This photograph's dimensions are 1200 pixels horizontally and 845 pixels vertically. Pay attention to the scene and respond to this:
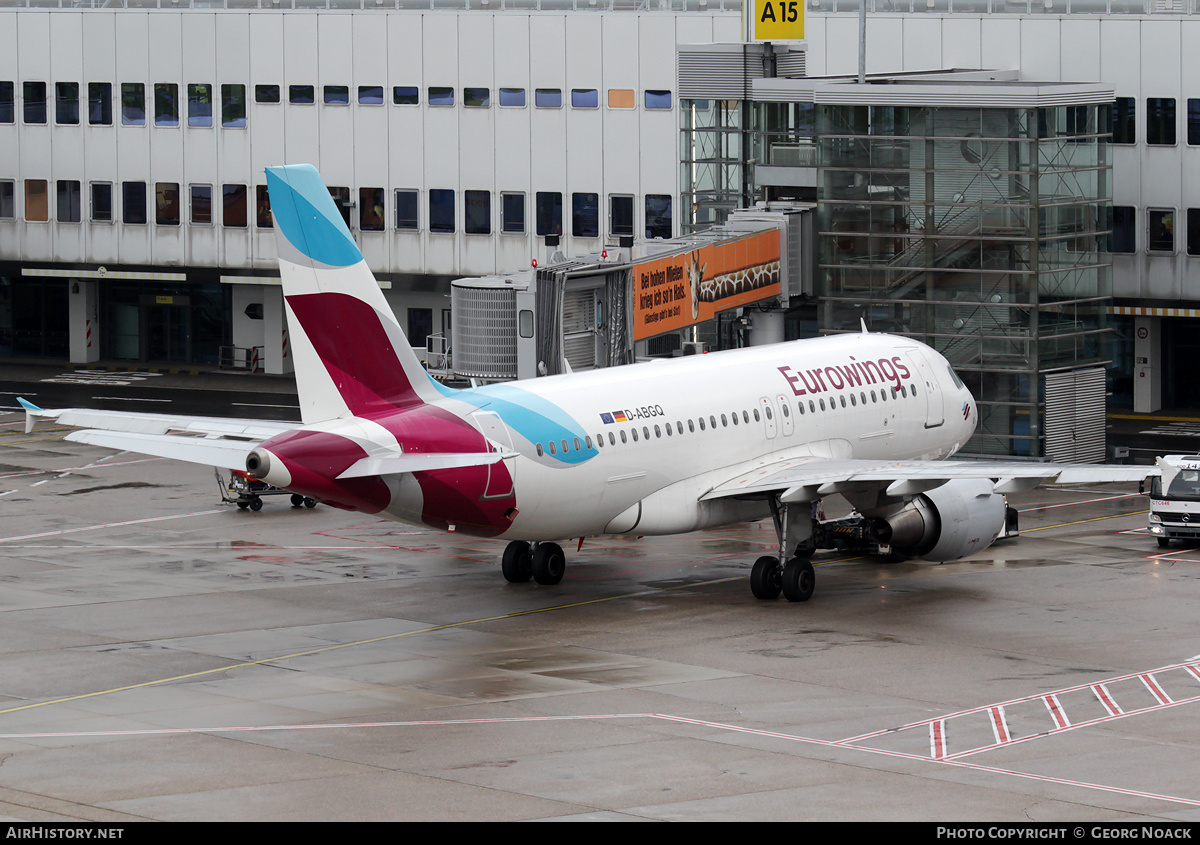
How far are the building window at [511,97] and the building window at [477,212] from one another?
12.7 ft

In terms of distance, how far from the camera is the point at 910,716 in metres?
29.3

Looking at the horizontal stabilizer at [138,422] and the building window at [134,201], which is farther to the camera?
the building window at [134,201]

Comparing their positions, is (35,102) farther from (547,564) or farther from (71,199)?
(547,564)

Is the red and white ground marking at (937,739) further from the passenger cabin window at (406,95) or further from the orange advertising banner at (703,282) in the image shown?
the passenger cabin window at (406,95)

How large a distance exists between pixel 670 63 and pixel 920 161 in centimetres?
1861

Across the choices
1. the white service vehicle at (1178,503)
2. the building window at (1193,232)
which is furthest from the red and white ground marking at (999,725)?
the building window at (1193,232)

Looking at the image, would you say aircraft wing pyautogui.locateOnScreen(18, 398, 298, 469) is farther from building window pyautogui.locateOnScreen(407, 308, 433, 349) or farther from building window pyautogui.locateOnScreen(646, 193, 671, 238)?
building window pyautogui.locateOnScreen(407, 308, 433, 349)

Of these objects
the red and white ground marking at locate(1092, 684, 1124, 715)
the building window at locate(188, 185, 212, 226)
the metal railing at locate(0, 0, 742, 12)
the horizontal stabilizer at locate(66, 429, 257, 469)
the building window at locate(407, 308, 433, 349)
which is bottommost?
the red and white ground marking at locate(1092, 684, 1124, 715)

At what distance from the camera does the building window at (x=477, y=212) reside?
77.6 metres

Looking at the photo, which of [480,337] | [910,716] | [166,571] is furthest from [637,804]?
[480,337]

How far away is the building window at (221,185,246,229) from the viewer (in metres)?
80.9

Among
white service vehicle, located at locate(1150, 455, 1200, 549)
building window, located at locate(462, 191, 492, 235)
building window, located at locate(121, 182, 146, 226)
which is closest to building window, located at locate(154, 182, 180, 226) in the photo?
building window, located at locate(121, 182, 146, 226)

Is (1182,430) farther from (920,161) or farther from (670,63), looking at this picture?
(670,63)

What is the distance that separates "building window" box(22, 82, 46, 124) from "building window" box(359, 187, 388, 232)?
16357 mm
